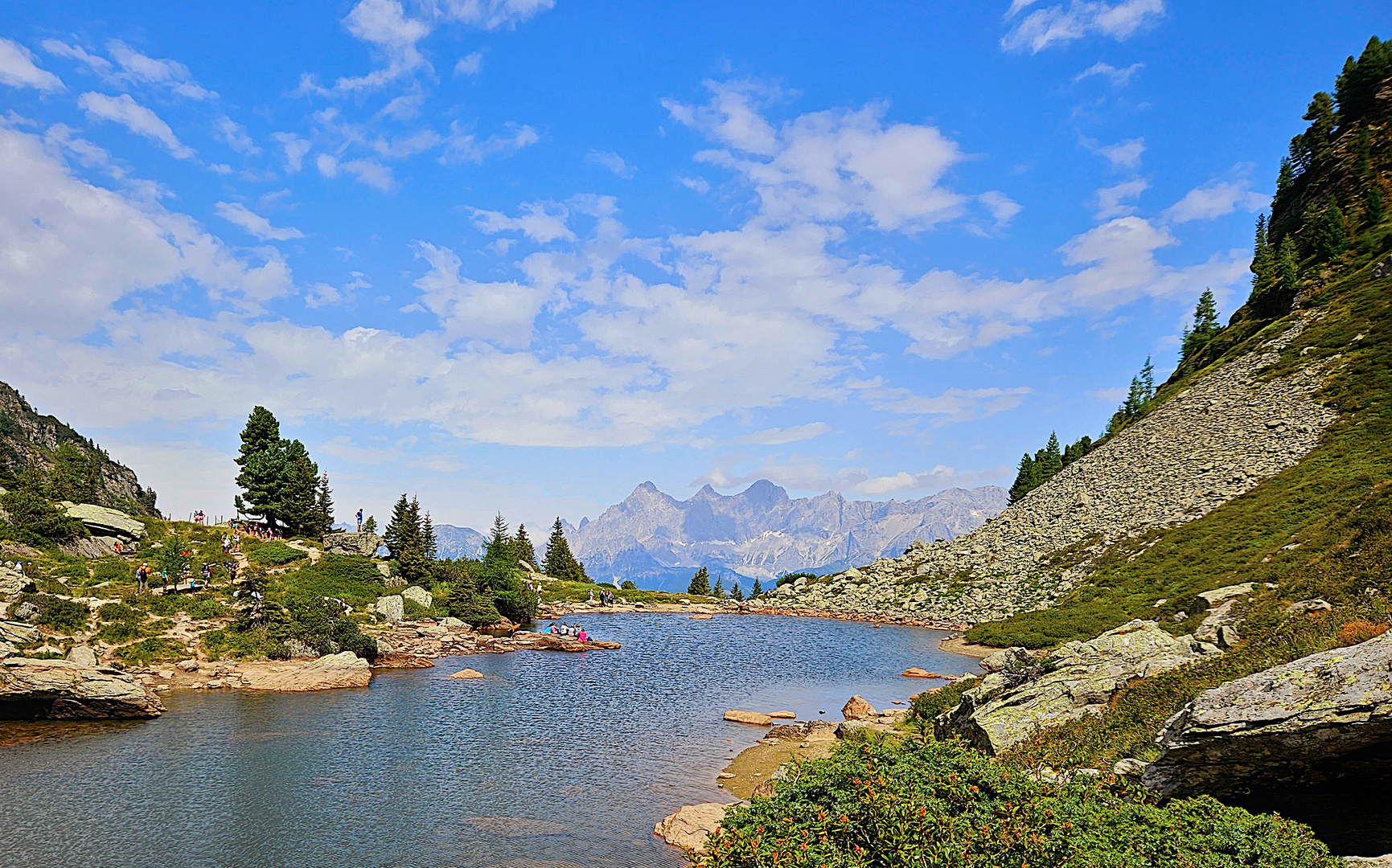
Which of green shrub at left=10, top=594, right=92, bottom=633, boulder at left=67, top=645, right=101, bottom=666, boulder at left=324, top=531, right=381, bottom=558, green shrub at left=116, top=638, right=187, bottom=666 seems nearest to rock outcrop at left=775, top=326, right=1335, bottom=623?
boulder at left=324, top=531, right=381, bottom=558

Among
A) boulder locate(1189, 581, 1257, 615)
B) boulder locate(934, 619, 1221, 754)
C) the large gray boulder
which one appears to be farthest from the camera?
boulder locate(1189, 581, 1257, 615)

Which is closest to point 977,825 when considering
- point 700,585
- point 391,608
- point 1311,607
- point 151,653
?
point 1311,607

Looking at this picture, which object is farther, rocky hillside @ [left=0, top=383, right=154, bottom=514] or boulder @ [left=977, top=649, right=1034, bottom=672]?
rocky hillside @ [left=0, top=383, right=154, bottom=514]

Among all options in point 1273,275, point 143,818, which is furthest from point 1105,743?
point 1273,275

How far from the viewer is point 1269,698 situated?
11445mm

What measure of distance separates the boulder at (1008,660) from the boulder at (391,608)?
54.1 metres

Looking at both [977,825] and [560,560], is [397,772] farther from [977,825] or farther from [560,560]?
[560,560]

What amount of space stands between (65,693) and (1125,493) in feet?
317

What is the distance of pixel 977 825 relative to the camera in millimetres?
10844

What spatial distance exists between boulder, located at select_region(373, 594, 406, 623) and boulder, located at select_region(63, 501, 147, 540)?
24006 mm

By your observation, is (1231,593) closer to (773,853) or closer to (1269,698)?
(1269,698)

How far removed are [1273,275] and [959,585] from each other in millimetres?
74097

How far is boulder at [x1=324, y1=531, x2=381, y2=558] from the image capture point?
74812 mm

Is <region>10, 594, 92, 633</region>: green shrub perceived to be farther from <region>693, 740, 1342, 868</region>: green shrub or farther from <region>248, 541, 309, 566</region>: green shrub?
<region>693, 740, 1342, 868</region>: green shrub
